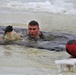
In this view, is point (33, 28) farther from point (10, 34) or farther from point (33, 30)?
point (10, 34)

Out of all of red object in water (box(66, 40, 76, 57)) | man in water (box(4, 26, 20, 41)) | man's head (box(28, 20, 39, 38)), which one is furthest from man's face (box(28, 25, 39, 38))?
red object in water (box(66, 40, 76, 57))

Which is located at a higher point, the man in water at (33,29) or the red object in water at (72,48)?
the man in water at (33,29)

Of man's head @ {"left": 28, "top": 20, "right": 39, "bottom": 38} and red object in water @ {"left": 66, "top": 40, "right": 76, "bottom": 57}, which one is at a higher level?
man's head @ {"left": 28, "top": 20, "right": 39, "bottom": 38}

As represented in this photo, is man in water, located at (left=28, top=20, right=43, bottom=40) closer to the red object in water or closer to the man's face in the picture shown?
the man's face

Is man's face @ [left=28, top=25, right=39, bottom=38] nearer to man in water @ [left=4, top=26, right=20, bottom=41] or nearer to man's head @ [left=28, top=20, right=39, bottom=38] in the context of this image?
man's head @ [left=28, top=20, right=39, bottom=38]

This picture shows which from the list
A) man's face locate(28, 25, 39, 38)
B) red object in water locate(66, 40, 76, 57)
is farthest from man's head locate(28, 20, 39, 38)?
red object in water locate(66, 40, 76, 57)

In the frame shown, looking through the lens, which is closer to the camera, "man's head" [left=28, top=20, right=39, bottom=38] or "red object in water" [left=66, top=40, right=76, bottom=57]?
"red object in water" [left=66, top=40, right=76, bottom=57]

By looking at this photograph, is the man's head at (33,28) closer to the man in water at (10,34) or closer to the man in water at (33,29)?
the man in water at (33,29)

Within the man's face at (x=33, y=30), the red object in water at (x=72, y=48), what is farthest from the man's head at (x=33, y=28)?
the red object in water at (x=72, y=48)

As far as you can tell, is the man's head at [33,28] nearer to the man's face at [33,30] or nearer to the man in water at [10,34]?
the man's face at [33,30]

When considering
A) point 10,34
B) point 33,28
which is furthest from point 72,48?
point 10,34

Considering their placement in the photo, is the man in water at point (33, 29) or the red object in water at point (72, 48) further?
the man in water at point (33, 29)

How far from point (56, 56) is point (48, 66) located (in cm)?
116

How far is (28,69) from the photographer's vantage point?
669 centimetres
